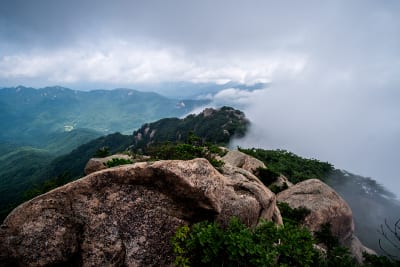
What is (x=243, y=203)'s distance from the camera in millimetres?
10469

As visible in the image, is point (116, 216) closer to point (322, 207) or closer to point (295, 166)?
point (322, 207)

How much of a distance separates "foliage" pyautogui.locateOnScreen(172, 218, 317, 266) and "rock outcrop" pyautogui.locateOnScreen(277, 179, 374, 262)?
1615cm

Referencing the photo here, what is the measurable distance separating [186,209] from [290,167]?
46.4 m

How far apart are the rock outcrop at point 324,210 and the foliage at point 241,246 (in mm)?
16151

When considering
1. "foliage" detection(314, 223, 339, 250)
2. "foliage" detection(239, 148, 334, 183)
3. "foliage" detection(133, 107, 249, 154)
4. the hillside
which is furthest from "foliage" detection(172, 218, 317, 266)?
"foliage" detection(133, 107, 249, 154)

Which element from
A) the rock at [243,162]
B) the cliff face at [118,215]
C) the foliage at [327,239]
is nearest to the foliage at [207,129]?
the rock at [243,162]

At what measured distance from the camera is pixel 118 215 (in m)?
8.69

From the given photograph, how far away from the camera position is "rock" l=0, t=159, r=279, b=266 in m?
8.00

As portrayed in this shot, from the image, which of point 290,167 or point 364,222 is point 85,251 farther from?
point 364,222

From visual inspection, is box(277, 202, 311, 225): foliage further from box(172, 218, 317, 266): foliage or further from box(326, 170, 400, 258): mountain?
box(326, 170, 400, 258): mountain

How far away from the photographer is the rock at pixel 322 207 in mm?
23097

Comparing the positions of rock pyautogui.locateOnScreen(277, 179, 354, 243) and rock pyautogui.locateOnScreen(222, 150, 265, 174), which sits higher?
rock pyautogui.locateOnScreen(222, 150, 265, 174)

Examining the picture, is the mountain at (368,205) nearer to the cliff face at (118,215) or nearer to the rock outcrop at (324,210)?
the rock outcrop at (324,210)

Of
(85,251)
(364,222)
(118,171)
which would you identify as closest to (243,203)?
(118,171)
